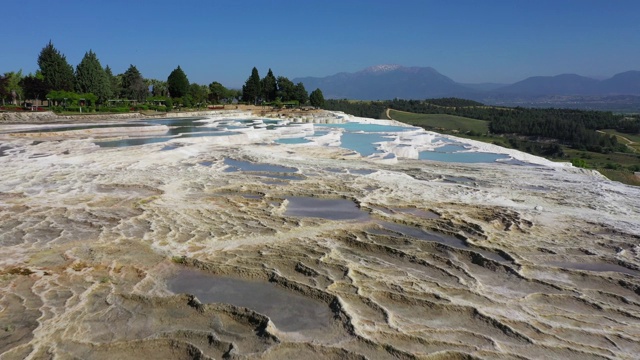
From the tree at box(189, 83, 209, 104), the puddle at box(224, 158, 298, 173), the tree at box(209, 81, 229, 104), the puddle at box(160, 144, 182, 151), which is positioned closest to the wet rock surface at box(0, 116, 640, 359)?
the puddle at box(224, 158, 298, 173)

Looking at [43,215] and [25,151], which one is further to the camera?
[25,151]

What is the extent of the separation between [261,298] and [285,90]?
181 feet

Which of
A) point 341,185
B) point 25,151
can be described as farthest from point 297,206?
point 25,151

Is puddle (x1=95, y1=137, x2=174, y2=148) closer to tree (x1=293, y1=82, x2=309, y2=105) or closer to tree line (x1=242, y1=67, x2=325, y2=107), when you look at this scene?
tree line (x1=242, y1=67, x2=325, y2=107)

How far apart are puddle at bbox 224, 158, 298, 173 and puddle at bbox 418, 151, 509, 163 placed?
7.12 meters

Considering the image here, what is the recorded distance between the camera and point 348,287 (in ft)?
18.3

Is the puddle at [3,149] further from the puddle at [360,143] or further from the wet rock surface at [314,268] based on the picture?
A: the puddle at [360,143]

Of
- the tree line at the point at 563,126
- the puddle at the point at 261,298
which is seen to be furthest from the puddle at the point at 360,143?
the tree line at the point at 563,126

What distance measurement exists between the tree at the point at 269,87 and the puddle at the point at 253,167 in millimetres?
44658

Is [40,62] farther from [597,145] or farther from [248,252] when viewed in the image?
[597,145]

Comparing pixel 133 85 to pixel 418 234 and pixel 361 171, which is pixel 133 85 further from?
pixel 418 234

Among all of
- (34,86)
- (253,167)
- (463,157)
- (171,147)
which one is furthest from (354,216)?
(34,86)

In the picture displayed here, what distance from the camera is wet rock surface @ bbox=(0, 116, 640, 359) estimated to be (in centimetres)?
437

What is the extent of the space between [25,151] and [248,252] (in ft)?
46.5
